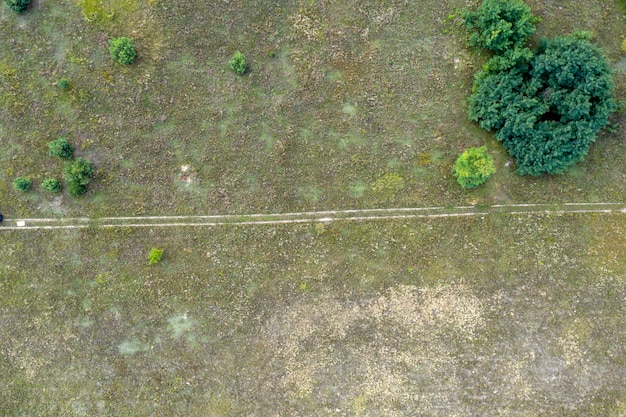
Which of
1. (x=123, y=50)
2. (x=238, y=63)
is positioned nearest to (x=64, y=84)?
(x=123, y=50)

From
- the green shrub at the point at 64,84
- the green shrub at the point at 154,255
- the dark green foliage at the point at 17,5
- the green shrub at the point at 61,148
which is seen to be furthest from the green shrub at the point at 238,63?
the dark green foliage at the point at 17,5

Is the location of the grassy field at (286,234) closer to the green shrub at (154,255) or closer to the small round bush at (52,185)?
the green shrub at (154,255)

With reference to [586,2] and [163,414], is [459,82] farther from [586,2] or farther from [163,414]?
[163,414]

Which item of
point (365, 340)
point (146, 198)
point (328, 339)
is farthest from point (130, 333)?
point (365, 340)

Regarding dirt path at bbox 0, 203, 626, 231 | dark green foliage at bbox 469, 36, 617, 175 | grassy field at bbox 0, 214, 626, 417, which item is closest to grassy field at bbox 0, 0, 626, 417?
grassy field at bbox 0, 214, 626, 417

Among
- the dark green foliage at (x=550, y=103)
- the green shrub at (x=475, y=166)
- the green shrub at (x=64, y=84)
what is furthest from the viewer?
the green shrub at (x=64, y=84)

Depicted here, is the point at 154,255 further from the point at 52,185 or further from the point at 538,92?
the point at 538,92

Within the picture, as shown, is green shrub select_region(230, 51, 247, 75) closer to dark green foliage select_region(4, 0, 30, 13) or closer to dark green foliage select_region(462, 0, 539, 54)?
dark green foliage select_region(4, 0, 30, 13)
